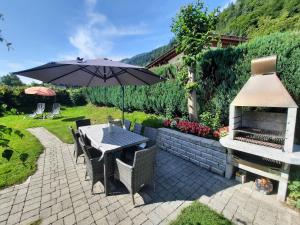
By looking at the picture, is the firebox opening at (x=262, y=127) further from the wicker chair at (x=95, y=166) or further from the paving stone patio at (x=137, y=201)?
the wicker chair at (x=95, y=166)

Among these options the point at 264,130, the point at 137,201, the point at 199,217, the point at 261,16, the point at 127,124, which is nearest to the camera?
the point at 199,217

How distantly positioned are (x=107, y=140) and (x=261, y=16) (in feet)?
109

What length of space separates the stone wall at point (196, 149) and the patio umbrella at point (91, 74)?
1.95 m

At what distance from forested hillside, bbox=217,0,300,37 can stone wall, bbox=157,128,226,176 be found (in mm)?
16332

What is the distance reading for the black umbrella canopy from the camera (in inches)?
119

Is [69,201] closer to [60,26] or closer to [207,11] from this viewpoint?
[207,11]

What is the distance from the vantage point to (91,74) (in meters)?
4.74

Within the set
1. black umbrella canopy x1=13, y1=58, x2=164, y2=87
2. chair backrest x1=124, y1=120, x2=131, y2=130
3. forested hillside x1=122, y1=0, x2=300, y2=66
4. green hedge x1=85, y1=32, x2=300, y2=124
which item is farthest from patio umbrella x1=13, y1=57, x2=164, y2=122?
forested hillside x1=122, y1=0, x2=300, y2=66

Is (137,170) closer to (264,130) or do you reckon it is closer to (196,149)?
(196,149)

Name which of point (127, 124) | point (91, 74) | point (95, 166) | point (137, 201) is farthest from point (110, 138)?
point (91, 74)

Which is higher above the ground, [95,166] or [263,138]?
[263,138]

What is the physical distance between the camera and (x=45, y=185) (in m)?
3.84

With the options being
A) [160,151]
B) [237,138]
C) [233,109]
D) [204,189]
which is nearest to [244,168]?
[237,138]

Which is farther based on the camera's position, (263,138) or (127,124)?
(127,124)
